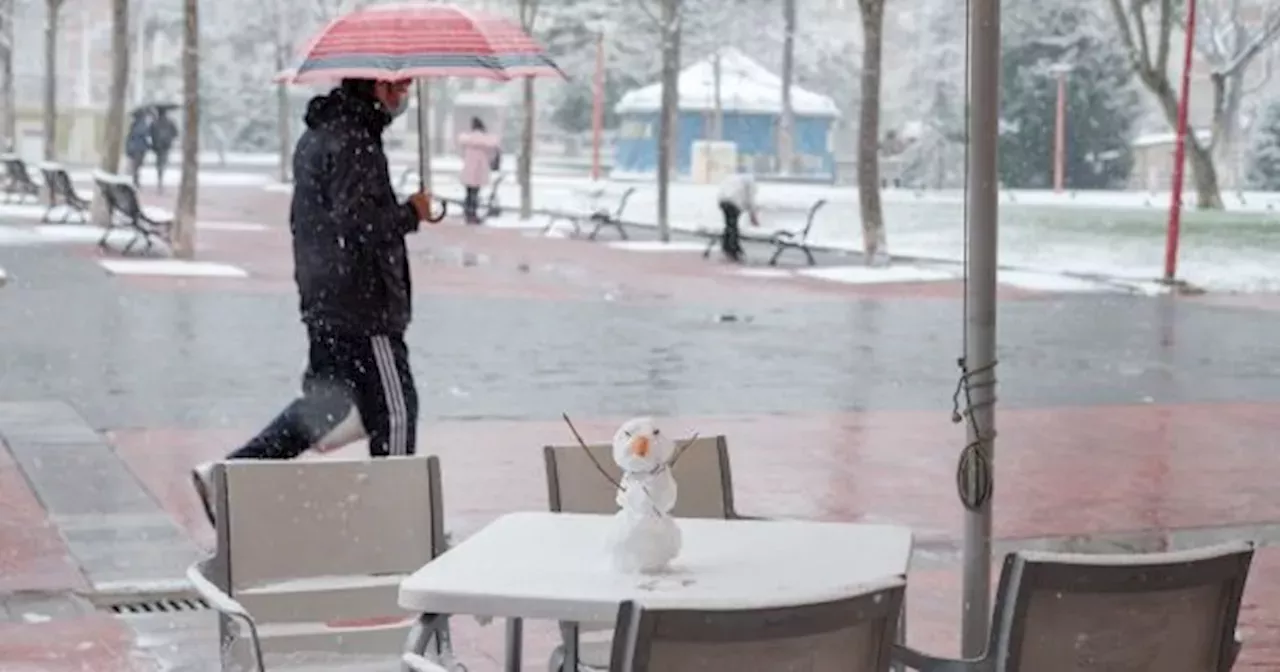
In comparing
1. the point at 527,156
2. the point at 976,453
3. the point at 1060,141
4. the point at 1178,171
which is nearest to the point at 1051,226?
the point at 527,156

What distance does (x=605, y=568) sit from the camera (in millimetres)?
4328

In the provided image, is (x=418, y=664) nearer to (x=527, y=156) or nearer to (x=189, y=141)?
(x=189, y=141)

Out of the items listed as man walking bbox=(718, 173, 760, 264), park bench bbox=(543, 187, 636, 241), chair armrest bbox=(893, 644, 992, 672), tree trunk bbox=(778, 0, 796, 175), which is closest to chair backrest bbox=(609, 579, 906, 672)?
chair armrest bbox=(893, 644, 992, 672)

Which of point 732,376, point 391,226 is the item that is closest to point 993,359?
point 391,226

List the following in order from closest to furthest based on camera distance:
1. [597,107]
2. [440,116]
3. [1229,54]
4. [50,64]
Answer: [1229,54] → [50,64] → [597,107] → [440,116]

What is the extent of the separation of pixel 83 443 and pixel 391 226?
4.35 meters

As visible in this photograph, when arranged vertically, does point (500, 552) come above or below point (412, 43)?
below

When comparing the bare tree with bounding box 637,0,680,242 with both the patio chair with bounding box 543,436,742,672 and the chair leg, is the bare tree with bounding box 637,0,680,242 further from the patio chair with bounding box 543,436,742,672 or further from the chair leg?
the patio chair with bounding box 543,436,742,672

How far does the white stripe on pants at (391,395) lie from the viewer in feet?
22.7

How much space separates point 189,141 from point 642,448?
1990 cm

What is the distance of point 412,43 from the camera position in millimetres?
8125

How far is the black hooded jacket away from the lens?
6852 millimetres

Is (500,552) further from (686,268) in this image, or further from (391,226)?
(686,268)

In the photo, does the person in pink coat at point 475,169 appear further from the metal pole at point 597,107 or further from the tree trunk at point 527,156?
the metal pole at point 597,107
